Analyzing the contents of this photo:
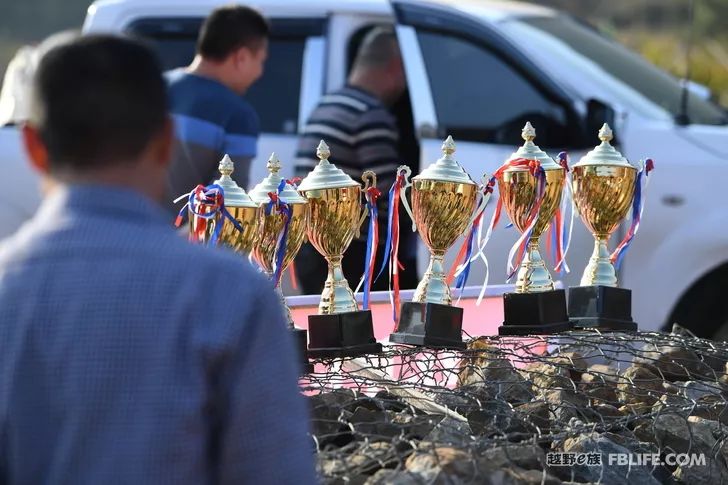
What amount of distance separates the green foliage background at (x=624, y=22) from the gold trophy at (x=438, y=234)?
13160 millimetres

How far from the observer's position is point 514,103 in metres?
5.27

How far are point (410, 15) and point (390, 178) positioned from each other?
0.89 m

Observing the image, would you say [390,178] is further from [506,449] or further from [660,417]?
[506,449]

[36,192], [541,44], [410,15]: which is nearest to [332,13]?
[410,15]

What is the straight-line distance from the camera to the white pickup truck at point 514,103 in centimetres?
505

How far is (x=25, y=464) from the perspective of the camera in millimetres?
1513

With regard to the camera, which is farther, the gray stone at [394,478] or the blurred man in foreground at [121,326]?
the gray stone at [394,478]

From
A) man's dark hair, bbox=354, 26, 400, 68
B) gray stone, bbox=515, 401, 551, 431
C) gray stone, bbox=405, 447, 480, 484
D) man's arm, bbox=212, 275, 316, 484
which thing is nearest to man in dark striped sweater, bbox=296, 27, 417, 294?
man's dark hair, bbox=354, 26, 400, 68

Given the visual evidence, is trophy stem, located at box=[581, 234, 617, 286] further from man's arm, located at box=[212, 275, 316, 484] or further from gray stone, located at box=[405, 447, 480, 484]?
man's arm, located at box=[212, 275, 316, 484]

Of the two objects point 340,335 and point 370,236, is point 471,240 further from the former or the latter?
point 340,335

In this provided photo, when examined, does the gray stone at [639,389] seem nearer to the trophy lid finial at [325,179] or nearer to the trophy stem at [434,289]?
the trophy stem at [434,289]

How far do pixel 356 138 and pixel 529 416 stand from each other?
2381 mm

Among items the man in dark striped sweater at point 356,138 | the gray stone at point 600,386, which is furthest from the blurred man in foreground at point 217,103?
the gray stone at point 600,386

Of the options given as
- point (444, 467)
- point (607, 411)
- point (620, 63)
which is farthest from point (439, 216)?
point (620, 63)
